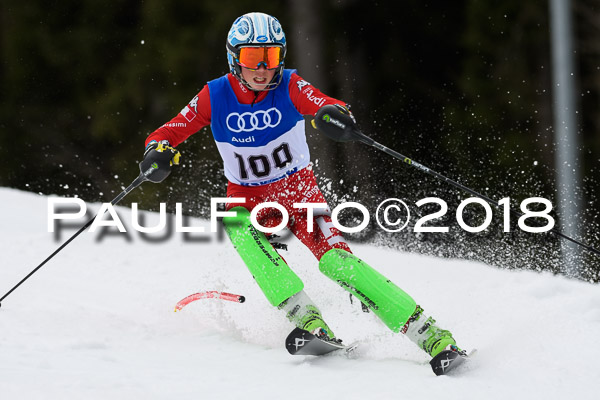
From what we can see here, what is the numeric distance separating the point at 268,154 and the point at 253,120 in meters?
0.22

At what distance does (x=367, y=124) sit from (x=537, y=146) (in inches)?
148

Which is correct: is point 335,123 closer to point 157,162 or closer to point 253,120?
point 253,120

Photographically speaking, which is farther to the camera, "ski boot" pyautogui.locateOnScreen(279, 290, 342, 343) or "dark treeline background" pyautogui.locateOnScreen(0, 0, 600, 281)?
"dark treeline background" pyautogui.locateOnScreen(0, 0, 600, 281)

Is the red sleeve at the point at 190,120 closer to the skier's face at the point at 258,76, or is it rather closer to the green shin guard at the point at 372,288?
the skier's face at the point at 258,76

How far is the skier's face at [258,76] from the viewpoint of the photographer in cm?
423

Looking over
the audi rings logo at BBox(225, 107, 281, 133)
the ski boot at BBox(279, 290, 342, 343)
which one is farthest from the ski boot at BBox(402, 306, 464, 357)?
the audi rings logo at BBox(225, 107, 281, 133)

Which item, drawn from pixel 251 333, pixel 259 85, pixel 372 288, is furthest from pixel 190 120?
pixel 372 288

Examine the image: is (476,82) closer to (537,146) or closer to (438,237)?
(537,146)

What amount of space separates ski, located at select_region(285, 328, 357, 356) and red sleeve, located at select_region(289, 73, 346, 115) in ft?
4.10

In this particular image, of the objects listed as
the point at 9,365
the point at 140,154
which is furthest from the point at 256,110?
Answer: the point at 140,154

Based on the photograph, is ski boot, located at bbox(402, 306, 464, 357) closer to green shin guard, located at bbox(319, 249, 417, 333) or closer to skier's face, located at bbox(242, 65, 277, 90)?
green shin guard, located at bbox(319, 249, 417, 333)

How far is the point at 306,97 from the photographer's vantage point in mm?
4305

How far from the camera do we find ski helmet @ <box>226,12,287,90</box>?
4.21 m

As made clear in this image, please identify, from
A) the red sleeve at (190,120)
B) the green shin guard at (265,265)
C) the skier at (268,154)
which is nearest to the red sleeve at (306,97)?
the skier at (268,154)
